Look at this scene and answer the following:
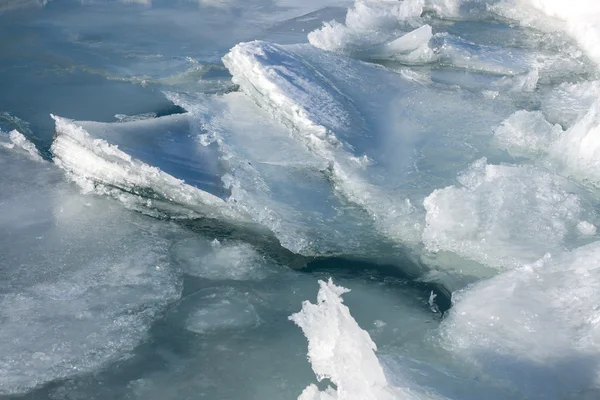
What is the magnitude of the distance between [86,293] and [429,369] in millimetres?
1583

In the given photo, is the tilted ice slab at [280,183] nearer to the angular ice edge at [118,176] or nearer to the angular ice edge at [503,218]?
the angular ice edge at [118,176]

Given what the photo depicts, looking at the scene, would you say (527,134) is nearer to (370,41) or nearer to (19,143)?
(370,41)

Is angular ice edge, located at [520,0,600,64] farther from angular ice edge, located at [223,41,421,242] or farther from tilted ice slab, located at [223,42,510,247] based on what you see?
angular ice edge, located at [223,41,421,242]

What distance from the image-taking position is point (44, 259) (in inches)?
125

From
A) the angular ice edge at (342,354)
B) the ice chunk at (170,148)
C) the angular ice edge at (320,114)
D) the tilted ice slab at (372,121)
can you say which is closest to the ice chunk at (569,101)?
the tilted ice slab at (372,121)

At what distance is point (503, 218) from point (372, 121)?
132 cm

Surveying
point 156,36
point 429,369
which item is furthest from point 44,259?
point 156,36

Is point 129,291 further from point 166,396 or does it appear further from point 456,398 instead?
point 456,398

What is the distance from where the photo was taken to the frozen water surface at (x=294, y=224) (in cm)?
252

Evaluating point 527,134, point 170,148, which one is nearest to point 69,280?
point 170,148

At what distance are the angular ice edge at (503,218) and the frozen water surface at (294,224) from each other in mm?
12

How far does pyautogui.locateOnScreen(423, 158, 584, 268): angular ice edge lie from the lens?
3.19m

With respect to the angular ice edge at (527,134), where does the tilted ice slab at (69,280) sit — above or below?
below

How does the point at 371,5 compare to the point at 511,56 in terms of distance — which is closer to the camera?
the point at 511,56
